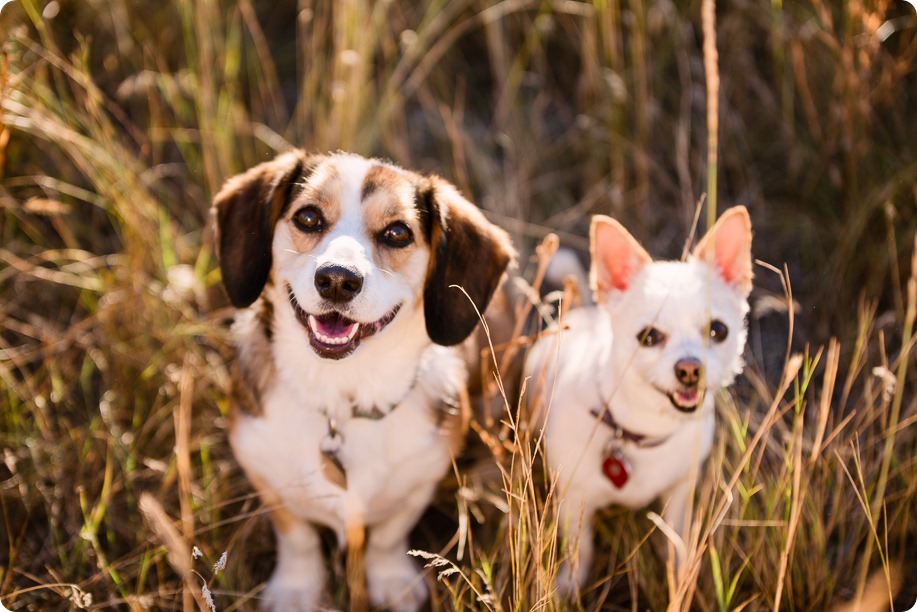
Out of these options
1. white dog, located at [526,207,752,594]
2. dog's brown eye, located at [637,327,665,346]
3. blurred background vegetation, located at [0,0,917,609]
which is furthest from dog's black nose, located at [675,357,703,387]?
blurred background vegetation, located at [0,0,917,609]

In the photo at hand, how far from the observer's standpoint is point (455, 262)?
2.44m

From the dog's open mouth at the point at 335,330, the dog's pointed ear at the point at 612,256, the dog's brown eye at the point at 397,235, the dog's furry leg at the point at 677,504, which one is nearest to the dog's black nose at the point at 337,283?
the dog's open mouth at the point at 335,330

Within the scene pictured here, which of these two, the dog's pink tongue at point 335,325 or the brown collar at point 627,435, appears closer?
the dog's pink tongue at point 335,325

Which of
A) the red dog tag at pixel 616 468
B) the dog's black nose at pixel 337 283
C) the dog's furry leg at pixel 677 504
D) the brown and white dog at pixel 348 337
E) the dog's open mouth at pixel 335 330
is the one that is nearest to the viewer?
the dog's black nose at pixel 337 283

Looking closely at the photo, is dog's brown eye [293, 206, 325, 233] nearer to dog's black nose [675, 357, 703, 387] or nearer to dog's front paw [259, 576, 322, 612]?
dog's black nose [675, 357, 703, 387]

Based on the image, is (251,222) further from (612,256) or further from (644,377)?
(644,377)

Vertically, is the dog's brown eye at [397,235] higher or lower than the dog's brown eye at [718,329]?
higher

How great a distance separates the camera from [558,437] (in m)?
2.55

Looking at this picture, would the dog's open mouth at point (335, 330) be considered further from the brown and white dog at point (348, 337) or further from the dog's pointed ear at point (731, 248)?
the dog's pointed ear at point (731, 248)

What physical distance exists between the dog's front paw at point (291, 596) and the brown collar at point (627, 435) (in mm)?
1038

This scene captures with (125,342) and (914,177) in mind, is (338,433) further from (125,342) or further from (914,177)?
(914,177)

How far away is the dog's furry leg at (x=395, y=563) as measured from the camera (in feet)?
8.79

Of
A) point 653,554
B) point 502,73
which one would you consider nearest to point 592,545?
point 653,554

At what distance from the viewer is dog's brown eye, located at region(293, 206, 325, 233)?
2338 mm
